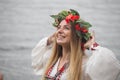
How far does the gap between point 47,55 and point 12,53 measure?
3.28 feet

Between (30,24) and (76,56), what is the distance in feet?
4.02

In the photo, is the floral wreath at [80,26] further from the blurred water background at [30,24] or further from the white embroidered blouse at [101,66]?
the blurred water background at [30,24]

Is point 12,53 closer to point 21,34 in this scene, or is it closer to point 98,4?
point 21,34

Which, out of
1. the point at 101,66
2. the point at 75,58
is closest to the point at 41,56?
the point at 75,58

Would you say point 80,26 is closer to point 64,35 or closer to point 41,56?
point 64,35

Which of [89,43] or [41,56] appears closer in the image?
[89,43]

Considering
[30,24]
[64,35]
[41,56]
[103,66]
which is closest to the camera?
[103,66]

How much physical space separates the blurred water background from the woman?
2.25ft

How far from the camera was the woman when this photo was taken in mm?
2287

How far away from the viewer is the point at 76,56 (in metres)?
2.35

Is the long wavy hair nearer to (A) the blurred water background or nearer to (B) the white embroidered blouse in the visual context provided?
(B) the white embroidered blouse

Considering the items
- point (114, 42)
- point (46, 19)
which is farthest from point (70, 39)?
point (46, 19)

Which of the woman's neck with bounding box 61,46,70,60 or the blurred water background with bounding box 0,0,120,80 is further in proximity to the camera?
the blurred water background with bounding box 0,0,120,80

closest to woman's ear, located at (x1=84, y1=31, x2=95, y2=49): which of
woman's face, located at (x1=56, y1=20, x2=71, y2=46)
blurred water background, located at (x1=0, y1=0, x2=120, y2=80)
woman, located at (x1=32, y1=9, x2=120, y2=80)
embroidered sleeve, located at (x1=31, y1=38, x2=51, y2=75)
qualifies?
woman, located at (x1=32, y1=9, x2=120, y2=80)
